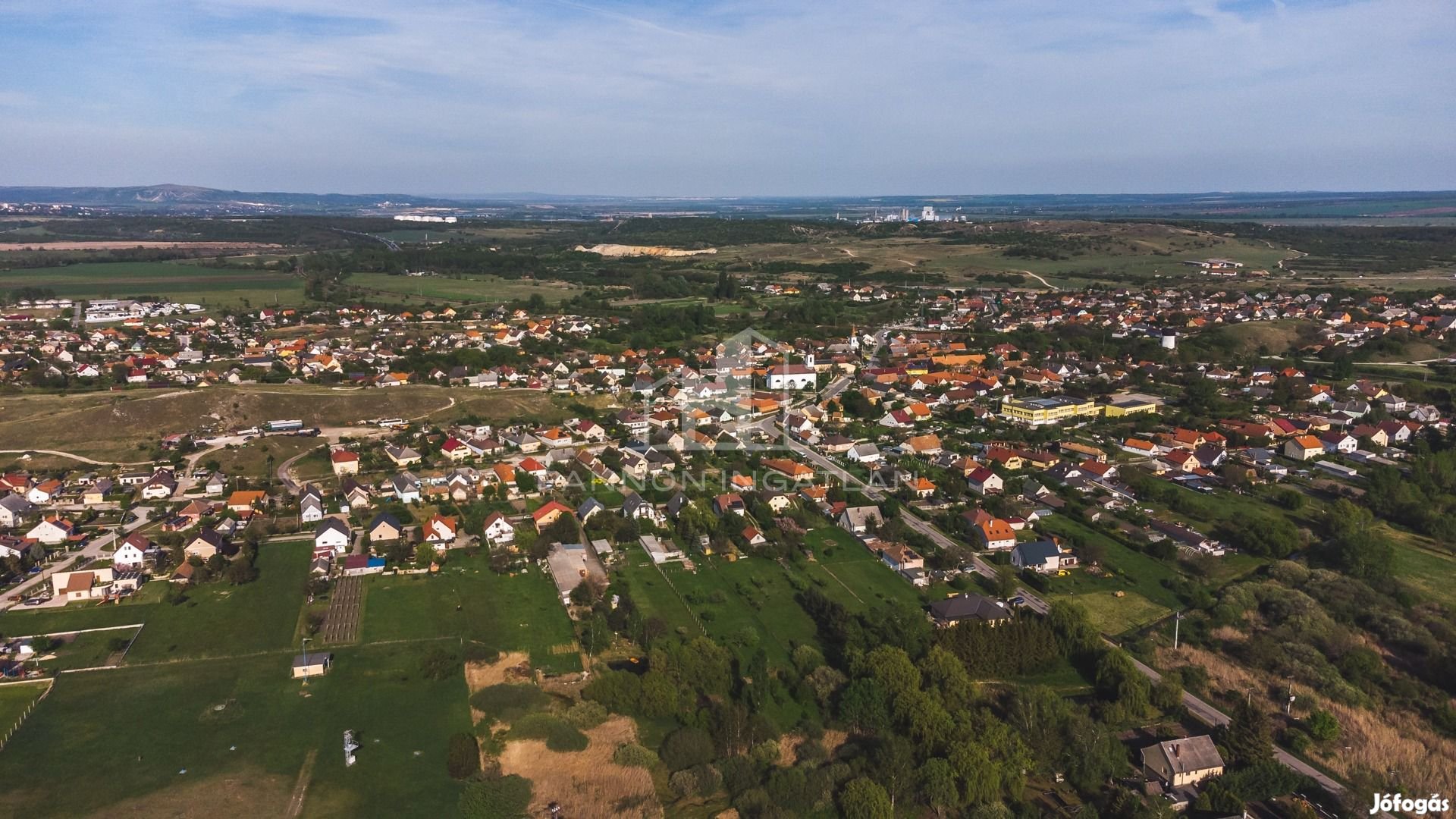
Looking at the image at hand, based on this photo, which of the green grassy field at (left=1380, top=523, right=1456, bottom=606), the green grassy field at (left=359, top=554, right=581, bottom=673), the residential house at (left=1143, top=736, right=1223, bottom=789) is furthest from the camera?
the green grassy field at (left=1380, top=523, right=1456, bottom=606)

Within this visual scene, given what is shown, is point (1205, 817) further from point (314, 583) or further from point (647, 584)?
point (314, 583)

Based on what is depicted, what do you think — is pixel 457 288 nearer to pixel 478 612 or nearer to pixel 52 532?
pixel 52 532

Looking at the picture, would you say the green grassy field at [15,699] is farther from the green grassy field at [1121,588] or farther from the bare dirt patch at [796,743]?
the green grassy field at [1121,588]

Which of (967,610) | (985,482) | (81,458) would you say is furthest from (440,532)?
(985,482)

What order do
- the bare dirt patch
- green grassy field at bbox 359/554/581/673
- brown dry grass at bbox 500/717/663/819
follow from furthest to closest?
green grassy field at bbox 359/554/581/673 < the bare dirt patch < brown dry grass at bbox 500/717/663/819

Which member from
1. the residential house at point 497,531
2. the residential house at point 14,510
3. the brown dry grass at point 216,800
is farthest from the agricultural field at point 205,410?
the brown dry grass at point 216,800

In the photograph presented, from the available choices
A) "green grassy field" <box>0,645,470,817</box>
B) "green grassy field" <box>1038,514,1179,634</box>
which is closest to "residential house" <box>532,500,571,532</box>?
"green grassy field" <box>0,645,470,817</box>

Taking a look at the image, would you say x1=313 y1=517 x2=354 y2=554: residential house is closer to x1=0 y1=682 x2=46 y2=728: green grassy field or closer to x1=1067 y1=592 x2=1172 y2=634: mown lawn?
x1=0 y1=682 x2=46 y2=728: green grassy field
